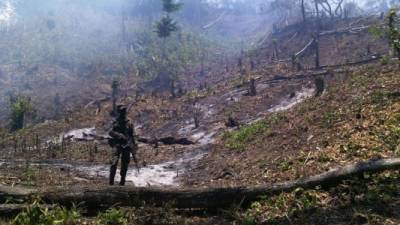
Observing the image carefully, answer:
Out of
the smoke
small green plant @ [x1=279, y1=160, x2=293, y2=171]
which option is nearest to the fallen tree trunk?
small green plant @ [x1=279, y1=160, x2=293, y2=171]

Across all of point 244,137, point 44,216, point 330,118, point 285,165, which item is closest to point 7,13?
point 244,137

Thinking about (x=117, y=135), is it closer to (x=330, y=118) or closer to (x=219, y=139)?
(x=330, y=118)

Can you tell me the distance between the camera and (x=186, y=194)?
6914mm

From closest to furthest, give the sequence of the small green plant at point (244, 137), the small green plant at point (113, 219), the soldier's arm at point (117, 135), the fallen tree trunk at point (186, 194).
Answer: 1. the small green plant at point (113, 219)
2. the fallen tree trunk at point (186, 194)
3. the soldier's arm at point (117, 135)
4. the small green plant at point (244, 137)

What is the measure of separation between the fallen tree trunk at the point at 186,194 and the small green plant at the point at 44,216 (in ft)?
1.38

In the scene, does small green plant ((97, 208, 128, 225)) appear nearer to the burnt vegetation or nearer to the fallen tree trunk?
the burnt vegetation

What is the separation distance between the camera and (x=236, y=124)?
23.4m

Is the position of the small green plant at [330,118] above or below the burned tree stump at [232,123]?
above

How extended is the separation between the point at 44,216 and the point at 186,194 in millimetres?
2231

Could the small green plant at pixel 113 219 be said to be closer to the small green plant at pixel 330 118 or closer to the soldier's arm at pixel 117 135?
the soldier's arm at pixel 117 135

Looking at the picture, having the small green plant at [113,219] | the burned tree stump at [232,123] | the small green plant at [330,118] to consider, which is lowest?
the burned tree stump at [232,123]

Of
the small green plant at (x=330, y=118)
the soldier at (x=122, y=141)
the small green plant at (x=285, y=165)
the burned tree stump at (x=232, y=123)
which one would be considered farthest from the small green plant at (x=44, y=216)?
the burned tree stump at (x=232, y=123)

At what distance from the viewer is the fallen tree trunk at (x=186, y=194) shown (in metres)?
6.84

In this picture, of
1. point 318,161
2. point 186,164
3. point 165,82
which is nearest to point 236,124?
point 186,164
